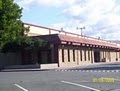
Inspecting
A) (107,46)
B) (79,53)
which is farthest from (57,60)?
(107,46)

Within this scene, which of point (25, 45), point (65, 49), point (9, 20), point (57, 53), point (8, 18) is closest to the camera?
point (9, 20)

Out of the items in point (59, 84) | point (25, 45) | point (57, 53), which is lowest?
point (59, 84)

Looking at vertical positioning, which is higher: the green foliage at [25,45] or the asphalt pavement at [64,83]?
the green foliage at [25,45]

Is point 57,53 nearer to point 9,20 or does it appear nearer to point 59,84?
point 9,20

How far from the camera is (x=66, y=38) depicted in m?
55.4

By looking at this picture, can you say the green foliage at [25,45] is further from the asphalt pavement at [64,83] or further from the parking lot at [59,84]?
the parking lot at [59,84]

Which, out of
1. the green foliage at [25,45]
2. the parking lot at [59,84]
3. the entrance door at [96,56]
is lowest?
the parking lot at [59,84]

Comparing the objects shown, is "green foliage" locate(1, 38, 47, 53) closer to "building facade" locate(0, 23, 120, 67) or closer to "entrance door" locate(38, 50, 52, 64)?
"building facade" locate(0, 23, 120, 67)

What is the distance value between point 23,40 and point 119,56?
56616 millimetres

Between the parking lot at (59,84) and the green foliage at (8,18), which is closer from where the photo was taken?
the parking lot at (59,84)

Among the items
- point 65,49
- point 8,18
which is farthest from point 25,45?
point 8,18

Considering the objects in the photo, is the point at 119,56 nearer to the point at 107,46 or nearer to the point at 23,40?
the point at 107,46

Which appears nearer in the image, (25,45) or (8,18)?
(8,18)

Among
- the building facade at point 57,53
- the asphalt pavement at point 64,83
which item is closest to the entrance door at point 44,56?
the building facade at point 57,53
